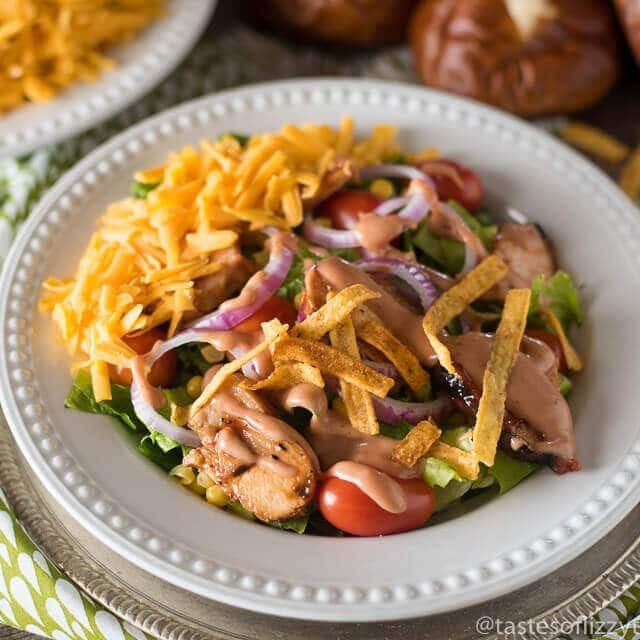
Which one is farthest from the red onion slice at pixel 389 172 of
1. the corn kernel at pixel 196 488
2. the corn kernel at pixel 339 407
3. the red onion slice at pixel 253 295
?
the corn kernel at pixel 196 488

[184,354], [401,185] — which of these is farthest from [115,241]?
[401,185]

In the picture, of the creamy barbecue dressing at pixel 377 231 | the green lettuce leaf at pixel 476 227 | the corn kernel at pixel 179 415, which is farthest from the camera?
the green lettuce leaf at pixel 476 227

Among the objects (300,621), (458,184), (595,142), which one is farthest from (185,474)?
(595,142)

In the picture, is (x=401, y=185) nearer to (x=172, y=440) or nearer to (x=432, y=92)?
(x=432, y=92)

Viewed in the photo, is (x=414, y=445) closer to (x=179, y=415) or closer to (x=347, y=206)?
(x=179, y=415)

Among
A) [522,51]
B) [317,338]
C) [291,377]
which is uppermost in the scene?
[522,51]

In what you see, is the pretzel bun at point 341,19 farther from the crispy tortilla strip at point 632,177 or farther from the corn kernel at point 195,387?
the corn kernel at point 195,387

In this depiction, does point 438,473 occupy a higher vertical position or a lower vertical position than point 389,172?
lower
